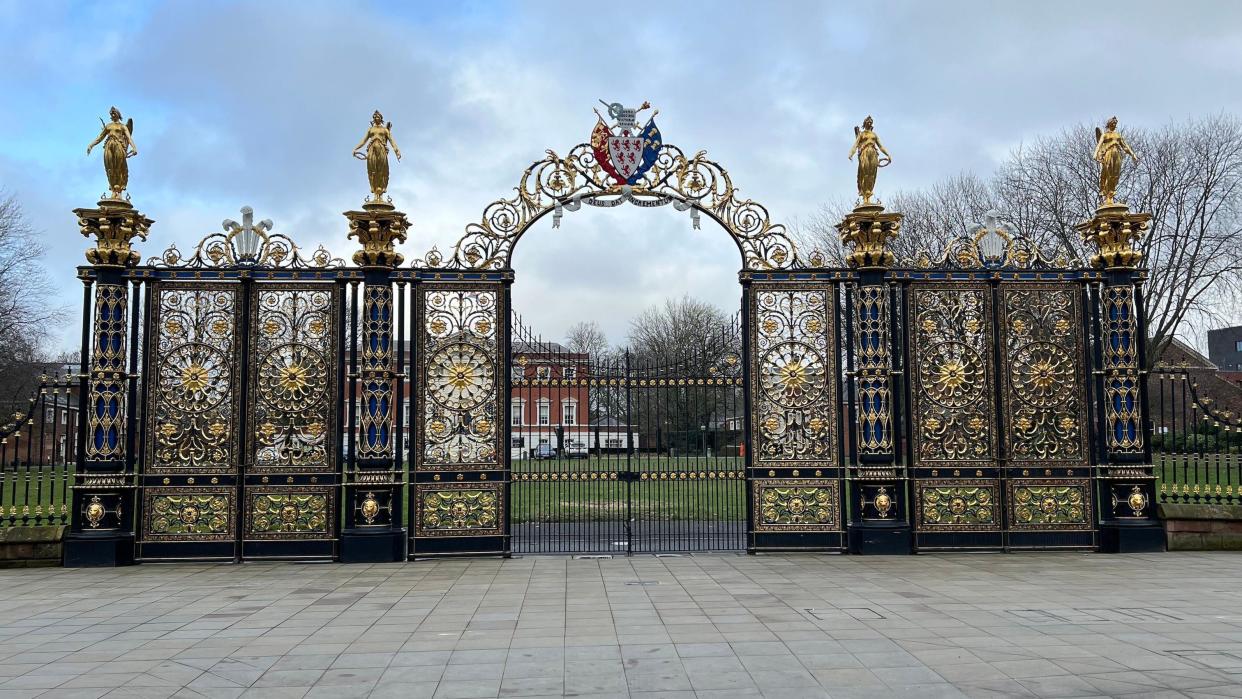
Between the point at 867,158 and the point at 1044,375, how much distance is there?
12.4ft

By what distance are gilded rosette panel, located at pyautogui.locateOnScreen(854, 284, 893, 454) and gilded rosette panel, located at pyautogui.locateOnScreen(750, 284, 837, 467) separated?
35 centimetres

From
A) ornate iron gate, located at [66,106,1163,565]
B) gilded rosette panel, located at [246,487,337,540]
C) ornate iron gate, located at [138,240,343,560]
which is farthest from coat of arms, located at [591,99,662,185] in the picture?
gilded rosette panel, located at [246,487,337,540]

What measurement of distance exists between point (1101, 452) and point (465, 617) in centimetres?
893

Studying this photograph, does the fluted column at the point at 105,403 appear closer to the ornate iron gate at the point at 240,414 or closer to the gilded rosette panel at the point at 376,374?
the ornate iron gate at the point at 240,414

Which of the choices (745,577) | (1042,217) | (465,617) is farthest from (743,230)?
(1042,217)

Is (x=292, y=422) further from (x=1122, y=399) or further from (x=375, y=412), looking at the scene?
(x=1122, y=399)

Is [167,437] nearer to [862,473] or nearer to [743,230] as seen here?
[743,230]

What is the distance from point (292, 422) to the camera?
37.0 feet

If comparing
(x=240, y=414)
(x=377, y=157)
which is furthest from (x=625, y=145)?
(x=240, y=414)

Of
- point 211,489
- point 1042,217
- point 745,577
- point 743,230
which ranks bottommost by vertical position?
point 745,577

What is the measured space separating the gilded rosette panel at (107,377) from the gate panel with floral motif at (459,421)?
3.71 m

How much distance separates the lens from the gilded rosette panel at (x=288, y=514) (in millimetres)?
11164

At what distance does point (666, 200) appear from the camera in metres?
11.8

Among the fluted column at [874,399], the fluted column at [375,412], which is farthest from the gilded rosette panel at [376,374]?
the fluted column at [874,399]
